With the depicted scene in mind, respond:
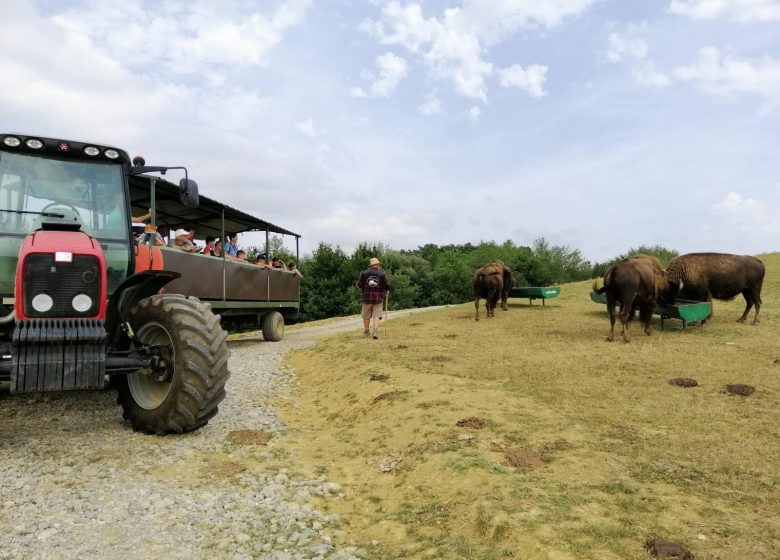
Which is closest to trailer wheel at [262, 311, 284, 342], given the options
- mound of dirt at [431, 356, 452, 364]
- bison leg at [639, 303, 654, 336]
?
mound of dirt at [431, 356, 452, 364]

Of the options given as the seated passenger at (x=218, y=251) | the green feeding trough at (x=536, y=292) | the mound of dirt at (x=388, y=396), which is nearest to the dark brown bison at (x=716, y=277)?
the green feeding trough at (x=536, y=292)

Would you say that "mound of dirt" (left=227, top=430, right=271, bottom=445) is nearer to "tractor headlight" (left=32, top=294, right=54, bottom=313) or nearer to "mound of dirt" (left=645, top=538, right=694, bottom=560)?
"tractor headlight" (left=32, top=294, right=54, bottom=313)

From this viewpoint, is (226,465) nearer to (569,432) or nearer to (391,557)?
(391,557)

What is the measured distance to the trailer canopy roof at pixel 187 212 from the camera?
32.8 ft

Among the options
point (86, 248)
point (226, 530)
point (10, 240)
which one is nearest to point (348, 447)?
A: point (226, 530)

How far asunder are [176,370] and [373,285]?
8194 mm

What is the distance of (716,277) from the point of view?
14.3 m

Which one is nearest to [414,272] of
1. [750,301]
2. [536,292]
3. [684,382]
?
[536,292]

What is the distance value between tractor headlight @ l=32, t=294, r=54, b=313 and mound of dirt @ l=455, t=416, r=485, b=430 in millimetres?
3994

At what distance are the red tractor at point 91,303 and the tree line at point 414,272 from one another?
29650mm

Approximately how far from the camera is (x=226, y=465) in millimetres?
4648

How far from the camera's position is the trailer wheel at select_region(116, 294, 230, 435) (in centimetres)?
510

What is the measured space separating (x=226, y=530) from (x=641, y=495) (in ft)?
→ 9.32

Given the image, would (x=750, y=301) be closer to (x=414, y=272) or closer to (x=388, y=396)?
(x=388, y=396)
